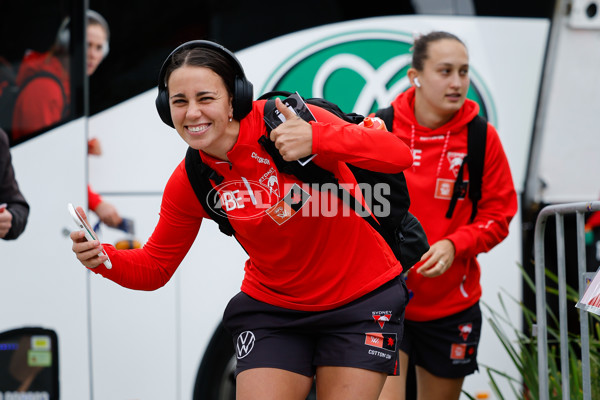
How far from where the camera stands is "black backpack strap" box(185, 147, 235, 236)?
2322 mm

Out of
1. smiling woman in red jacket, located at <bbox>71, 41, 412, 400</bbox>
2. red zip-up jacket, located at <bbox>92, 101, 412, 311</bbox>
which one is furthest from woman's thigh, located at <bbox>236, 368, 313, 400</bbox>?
red zip-up jacket, located at <bbox>92, 101, 412, 311</bbox>

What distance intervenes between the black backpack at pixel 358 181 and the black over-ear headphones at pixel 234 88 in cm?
8

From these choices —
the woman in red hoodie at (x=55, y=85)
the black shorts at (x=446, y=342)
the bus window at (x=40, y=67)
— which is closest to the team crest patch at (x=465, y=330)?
the black shorts at (x=446, y=342)

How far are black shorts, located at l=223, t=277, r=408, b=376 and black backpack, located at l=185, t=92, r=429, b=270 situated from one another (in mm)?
154

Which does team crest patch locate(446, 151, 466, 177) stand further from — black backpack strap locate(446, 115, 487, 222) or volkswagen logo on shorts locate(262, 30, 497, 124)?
volkswagen logo on shorts locate(262, 30, 497, 124)

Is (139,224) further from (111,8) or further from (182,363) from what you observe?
(111,8)

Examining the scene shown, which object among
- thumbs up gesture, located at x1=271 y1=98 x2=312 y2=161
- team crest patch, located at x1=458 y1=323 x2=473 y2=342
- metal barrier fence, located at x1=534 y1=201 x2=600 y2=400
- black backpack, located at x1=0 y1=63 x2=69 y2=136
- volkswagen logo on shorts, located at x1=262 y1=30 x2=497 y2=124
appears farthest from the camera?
volkswagen logo on shorts, located at x1=262 y1=30 x2=497 y2=124

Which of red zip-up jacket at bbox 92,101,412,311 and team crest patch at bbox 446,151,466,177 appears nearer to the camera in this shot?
red zip-up jacket at bbox 92,101,412,311

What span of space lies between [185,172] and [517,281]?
2.36m

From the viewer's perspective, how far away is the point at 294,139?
2076 millimetres

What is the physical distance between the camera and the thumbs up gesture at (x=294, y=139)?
2.07 metres

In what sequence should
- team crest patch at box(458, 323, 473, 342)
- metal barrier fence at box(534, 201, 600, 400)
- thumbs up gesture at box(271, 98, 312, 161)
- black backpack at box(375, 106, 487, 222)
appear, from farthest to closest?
team crest patch at box(458, 323, 473, 342)
black backpack at box(375, 106, 487, 222)
metal barrier fence at box(534, 201, 600, 400)
thumbs up gesture at box(271, 98, 312, 161)

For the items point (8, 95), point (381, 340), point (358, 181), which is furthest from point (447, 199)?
point (8, 95)

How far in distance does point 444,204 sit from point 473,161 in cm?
22
